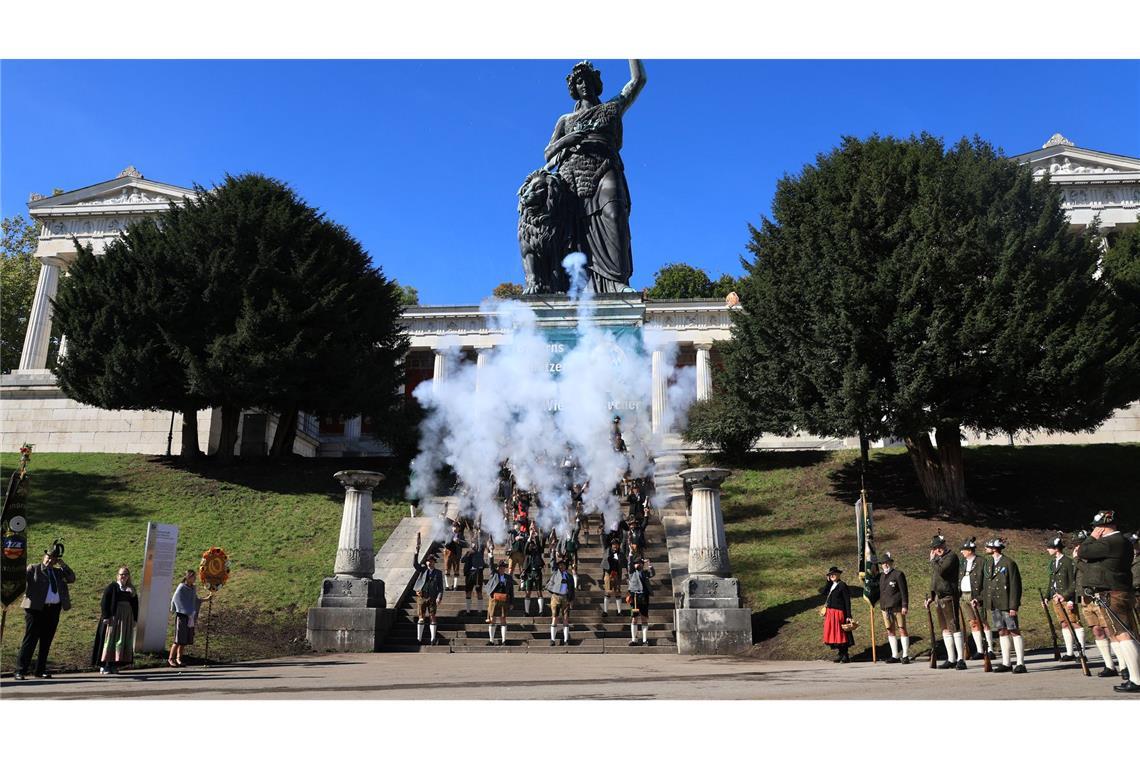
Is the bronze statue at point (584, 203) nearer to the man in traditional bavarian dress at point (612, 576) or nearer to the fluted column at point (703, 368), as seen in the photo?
the man in traditional bavarian dress at point (612, 576)

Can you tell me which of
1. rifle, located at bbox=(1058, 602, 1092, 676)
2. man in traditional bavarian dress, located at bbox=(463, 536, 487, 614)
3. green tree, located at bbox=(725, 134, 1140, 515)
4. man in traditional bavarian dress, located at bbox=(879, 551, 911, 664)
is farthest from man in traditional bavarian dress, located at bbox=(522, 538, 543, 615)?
green tree, located at bbox=(725, 134, 1140, 515)

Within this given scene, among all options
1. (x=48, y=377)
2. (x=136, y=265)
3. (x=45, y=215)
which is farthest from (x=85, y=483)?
(x=45, y=215)

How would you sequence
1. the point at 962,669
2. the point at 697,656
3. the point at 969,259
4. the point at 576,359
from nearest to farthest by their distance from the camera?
1. the point at 962,669
2. the point at 697,656
3. the point at 576,359
4. the point at 969,259

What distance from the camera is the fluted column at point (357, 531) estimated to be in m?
22.4

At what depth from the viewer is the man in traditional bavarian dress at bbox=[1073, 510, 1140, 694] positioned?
1114 cm

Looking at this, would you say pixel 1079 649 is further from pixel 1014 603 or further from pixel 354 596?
pixel 354 596

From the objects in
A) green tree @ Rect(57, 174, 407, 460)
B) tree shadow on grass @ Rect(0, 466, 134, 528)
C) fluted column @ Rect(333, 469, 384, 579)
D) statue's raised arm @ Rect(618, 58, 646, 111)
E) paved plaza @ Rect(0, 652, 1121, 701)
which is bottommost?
paved plaza @ Rect(0, 652, 1121, 701)

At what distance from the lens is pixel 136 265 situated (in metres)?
41.6

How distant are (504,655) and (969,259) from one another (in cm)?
2293

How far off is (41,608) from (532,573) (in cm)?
1167

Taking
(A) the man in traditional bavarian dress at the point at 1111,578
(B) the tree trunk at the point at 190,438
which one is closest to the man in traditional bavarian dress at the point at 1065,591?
(A) the man in traditional bavarian dress at the point at 1111,578

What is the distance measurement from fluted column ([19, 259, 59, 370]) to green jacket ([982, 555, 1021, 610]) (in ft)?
217

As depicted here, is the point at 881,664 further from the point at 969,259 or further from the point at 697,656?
the point at 969,259

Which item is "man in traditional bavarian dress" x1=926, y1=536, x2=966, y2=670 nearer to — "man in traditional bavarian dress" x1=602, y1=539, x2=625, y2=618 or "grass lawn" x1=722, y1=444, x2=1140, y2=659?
"grass lawn" x1=722, y1=444, x2=1140, y2=659
